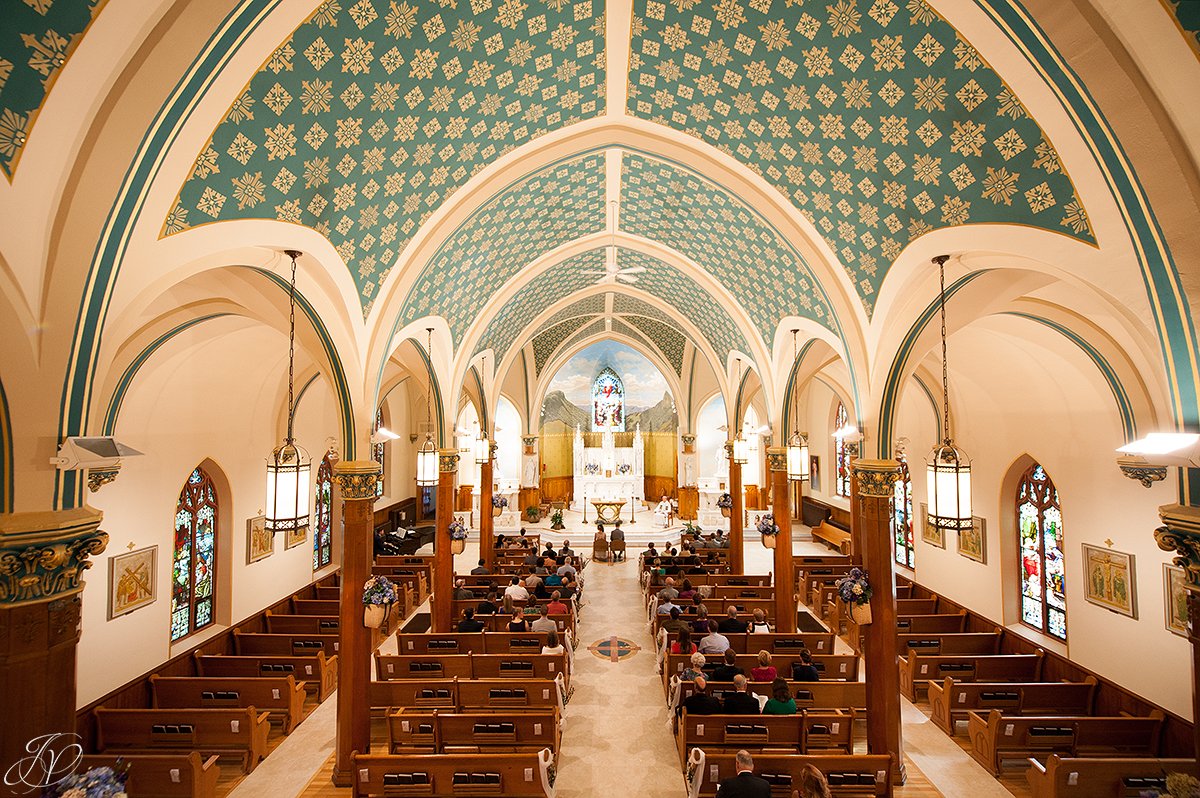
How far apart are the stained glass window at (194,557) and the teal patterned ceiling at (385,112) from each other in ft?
23.0

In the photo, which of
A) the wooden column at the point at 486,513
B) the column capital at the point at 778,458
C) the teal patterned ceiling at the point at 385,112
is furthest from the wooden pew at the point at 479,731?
the wooden column at the point at 486,513

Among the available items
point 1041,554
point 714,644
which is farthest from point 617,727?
point 1041,554

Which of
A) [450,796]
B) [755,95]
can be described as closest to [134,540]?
[450,796]

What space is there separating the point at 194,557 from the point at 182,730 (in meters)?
4.68

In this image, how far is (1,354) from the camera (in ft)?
11.9

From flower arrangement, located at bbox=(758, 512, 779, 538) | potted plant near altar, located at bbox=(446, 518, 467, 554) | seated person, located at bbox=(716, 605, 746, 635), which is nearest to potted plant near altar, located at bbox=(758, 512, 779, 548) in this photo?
flower arrangement, located at bbox=(758, 512, 779, 538)

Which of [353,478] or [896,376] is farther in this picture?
[353,478]

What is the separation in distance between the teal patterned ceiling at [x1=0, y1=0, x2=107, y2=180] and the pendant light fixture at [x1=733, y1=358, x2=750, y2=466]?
14.4 m

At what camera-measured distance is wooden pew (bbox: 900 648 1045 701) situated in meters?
10.2

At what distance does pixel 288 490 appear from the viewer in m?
6.54

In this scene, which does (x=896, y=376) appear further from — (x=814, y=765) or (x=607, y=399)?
(x=607, y=399)

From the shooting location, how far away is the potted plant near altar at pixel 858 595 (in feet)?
25.7

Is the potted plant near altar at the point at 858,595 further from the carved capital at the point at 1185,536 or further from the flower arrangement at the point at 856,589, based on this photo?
the carved capital at the point at 1185,536

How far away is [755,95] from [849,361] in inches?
160
